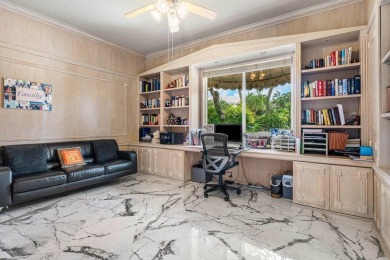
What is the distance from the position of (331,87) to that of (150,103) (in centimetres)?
392

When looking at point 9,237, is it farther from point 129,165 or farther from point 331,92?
point 331,92

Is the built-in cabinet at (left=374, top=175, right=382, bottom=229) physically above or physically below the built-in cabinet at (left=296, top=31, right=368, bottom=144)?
below

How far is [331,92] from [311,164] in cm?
111

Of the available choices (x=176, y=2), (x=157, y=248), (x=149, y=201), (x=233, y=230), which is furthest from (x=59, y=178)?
(x=176, y=2)

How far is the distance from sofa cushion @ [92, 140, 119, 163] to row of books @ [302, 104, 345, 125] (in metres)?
3.69

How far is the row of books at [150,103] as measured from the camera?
516 cm

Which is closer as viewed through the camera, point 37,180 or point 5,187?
point 5,187

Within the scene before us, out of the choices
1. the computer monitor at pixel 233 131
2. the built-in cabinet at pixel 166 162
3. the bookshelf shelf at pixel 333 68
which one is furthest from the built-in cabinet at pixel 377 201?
the built-in cabinet at pixel 166 162

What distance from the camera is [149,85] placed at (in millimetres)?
5293

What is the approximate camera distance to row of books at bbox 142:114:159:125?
521 centimetres

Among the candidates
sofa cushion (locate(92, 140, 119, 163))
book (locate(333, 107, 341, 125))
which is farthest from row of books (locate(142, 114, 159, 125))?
book (locate(333, 107, 341, 125))

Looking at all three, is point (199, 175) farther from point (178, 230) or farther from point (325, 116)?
point (325, 116)

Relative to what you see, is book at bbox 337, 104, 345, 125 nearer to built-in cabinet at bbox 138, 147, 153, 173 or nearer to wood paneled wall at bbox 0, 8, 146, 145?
built-in cabinet at bbox 138, 147, 153, 173

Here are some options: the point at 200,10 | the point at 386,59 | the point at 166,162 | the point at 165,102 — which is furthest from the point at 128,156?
the point at 386,59
